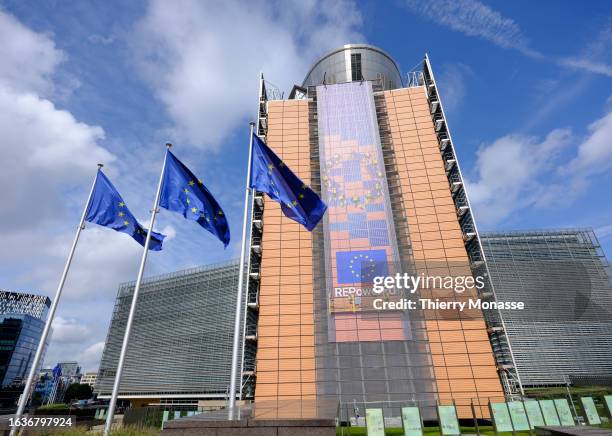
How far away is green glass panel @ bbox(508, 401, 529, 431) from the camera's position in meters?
15.7

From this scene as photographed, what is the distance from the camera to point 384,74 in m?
55.8

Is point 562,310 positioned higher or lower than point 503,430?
higher

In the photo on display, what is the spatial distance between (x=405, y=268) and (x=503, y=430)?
1917 cm

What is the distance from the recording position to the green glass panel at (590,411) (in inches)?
627

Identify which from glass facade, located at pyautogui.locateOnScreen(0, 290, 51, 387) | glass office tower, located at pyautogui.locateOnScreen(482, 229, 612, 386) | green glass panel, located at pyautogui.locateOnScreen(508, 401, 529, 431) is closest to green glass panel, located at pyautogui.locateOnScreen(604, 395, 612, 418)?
green glass panel, located at pyautogui.locateOnScreen(508, 401, 529, 431)

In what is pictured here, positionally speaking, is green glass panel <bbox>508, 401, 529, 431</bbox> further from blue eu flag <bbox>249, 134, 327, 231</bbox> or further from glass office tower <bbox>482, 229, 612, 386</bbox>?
glass office tower <bbox>482, 229, 612, 386</bbox>

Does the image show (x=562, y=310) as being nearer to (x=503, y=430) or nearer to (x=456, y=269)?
(x=456, y=269)

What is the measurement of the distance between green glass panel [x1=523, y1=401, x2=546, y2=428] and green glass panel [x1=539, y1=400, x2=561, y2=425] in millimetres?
200

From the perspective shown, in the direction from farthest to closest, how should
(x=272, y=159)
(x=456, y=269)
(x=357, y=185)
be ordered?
(x=357, y=185) → (x=456, y=269) → (x=272, y=159)

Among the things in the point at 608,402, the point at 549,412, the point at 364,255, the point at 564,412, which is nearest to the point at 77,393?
the point at 364,255

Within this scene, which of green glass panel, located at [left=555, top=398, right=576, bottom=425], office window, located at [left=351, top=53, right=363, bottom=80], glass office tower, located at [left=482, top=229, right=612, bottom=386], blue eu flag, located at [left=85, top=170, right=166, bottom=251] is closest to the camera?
green glass panel, located at [left=555, top=398, right=576, bottom=425]

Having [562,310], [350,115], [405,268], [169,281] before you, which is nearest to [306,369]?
[405,268]

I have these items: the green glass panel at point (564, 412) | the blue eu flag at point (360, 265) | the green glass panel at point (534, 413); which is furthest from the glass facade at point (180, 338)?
the green glass panel at point (564, 412)

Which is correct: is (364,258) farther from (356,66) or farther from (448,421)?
(356,66)
